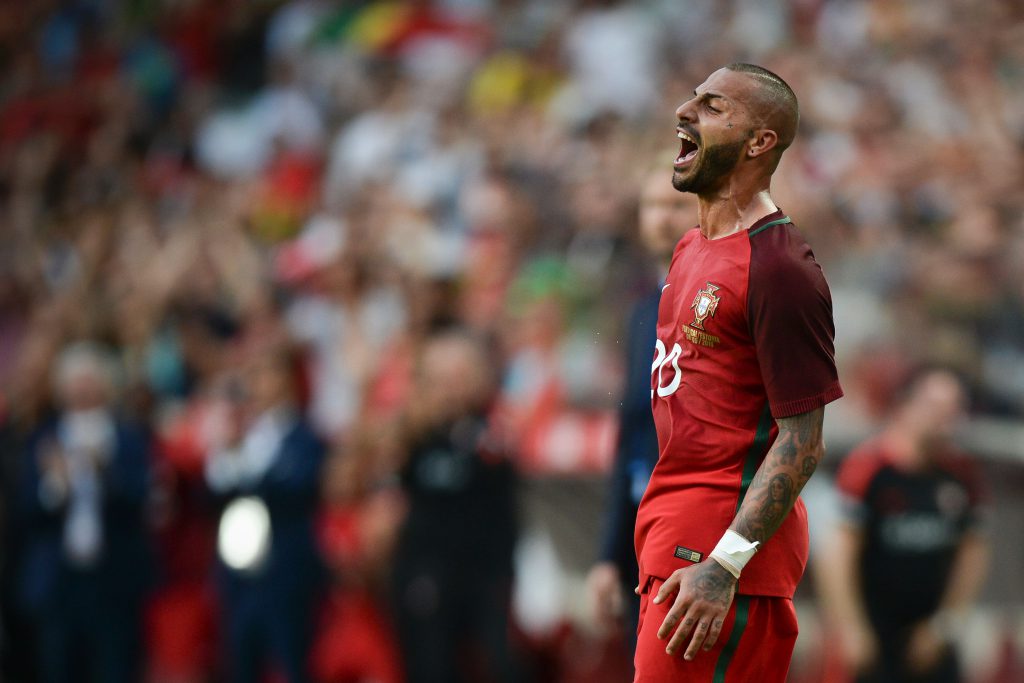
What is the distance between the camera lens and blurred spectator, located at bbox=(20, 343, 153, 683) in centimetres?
945

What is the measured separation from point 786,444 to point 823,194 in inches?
250

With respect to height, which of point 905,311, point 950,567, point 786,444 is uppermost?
point 786,444

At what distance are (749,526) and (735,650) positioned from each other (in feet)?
1.00

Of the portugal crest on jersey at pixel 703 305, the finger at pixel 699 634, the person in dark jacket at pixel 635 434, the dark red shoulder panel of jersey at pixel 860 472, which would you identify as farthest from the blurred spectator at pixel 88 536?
the finger at pixel 699 634

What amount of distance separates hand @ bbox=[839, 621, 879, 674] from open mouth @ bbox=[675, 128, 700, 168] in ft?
14.8

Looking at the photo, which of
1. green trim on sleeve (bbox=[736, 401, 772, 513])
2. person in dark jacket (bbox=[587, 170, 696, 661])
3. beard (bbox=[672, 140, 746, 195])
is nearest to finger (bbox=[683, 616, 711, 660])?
green trim on sleeve (bbox=[736, 401, 772, 513])

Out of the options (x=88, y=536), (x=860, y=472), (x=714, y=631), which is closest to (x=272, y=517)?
(x=88, y=536)

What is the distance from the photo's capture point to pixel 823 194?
949 centimetres

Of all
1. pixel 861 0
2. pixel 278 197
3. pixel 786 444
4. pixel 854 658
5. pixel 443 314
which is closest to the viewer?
pixel 786 444

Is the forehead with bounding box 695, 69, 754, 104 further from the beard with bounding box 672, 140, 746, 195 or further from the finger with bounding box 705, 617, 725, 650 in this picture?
the finger with bounding box 705, 617, 725, 650

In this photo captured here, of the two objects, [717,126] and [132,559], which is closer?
[717,126]

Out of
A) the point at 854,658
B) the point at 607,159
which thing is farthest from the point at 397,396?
the point at 854,658

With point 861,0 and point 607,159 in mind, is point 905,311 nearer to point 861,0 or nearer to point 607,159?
point 607,159

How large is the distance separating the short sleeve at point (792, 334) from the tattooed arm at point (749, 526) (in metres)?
0.05
